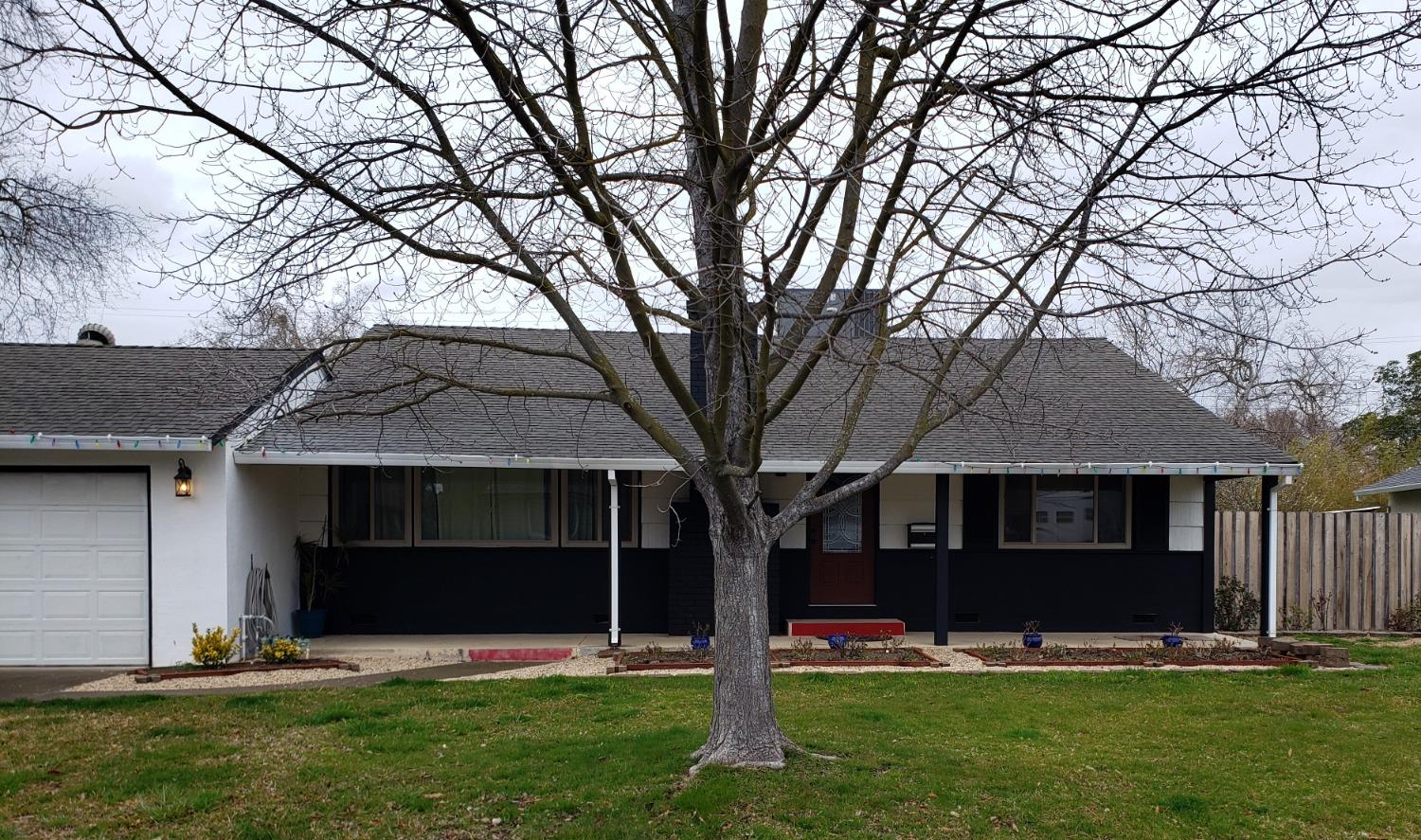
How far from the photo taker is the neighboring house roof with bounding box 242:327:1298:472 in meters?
11.7

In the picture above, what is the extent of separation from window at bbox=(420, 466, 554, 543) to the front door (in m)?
3.52

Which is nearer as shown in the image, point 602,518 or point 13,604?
point 13,604

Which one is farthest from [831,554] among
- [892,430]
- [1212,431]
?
[1212,431]

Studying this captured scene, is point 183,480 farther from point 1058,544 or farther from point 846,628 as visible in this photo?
point 1058,544

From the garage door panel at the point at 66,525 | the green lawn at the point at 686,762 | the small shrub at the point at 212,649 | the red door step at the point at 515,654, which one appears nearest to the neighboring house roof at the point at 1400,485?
the green lawn at the point at 686,762

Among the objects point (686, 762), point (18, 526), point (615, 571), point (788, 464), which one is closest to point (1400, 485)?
point (788, 464)

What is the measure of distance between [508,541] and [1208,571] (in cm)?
914

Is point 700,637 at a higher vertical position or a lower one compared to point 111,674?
higher

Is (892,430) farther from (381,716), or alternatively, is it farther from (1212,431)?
(381,716)

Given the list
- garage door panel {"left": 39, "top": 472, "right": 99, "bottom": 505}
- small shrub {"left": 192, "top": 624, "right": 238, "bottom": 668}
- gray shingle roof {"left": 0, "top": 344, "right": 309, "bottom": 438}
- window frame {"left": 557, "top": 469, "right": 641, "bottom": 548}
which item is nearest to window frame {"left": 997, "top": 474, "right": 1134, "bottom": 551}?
window frame {"left": 557, "top": 469, "right": 641, "bottom": 548}

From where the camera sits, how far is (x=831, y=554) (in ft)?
44.2

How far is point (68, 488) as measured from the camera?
11.0 metres

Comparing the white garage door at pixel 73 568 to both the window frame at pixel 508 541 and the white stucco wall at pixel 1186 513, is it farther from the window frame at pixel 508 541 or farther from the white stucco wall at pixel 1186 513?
the white stucco wall at pixel 1186 513

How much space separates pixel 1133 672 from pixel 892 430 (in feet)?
13.7
